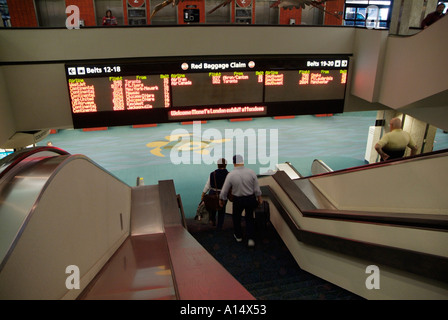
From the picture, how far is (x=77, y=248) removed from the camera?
2.54 m

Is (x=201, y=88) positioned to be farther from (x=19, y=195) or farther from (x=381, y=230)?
(x=19, y=195)

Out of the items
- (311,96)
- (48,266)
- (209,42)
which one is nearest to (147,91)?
(209,42)

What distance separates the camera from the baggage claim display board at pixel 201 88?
5.90 meters

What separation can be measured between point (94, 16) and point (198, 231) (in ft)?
40.2

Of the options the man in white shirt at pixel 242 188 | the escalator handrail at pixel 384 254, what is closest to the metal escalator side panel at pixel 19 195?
the man in white shirt at pixel 242 188

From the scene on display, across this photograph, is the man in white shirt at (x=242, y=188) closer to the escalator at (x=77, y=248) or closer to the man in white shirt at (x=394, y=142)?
the escalator at (x=77, y=248)

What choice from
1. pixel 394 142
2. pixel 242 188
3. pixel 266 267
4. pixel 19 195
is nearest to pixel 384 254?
pixel 266 267

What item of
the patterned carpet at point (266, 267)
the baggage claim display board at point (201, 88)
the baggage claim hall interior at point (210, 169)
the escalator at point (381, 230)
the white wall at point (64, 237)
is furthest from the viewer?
the baggage claim display board at point (201, 88)

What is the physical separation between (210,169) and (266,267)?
615 centimetres

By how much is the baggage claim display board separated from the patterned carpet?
229 centimetres

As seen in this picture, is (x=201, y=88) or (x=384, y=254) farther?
(x=201, y=88)

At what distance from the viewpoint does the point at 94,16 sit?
14.3 m

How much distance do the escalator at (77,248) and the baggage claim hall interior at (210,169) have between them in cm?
1

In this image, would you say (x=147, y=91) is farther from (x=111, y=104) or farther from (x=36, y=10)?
(x=36, y=10)
